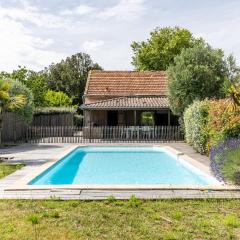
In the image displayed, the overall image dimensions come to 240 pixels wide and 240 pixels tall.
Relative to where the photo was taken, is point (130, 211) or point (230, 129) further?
point (230, 129)

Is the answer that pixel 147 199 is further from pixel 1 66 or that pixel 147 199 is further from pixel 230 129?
pixel 1 66

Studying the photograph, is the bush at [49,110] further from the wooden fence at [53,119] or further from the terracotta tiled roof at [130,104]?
the terracotta tiled roof at [130,104]

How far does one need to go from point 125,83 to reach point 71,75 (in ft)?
75.9

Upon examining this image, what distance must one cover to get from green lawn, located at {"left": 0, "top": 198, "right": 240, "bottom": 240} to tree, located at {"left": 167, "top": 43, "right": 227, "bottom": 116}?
58.2ft

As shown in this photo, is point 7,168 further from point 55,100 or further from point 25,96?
point 55,100

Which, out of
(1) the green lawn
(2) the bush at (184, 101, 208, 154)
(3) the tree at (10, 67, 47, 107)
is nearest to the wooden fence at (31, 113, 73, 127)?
(3) the tree at (10, 67, 47, 107)

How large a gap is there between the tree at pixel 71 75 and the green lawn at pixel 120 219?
48.2 metres

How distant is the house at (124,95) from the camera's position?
108ft

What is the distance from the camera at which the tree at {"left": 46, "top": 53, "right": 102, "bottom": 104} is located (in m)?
57.6

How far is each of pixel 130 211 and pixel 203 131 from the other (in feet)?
34.8

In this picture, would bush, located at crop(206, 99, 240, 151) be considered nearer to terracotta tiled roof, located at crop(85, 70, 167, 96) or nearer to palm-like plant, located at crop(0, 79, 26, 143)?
palm-like plant, located at crop(0, 79, 26, 143)

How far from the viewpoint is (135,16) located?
1725 cm

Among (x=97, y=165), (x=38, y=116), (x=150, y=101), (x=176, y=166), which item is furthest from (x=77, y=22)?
(x=38, y=116)

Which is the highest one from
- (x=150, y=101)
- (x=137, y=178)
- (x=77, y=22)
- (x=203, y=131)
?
(x=77, y=22)
